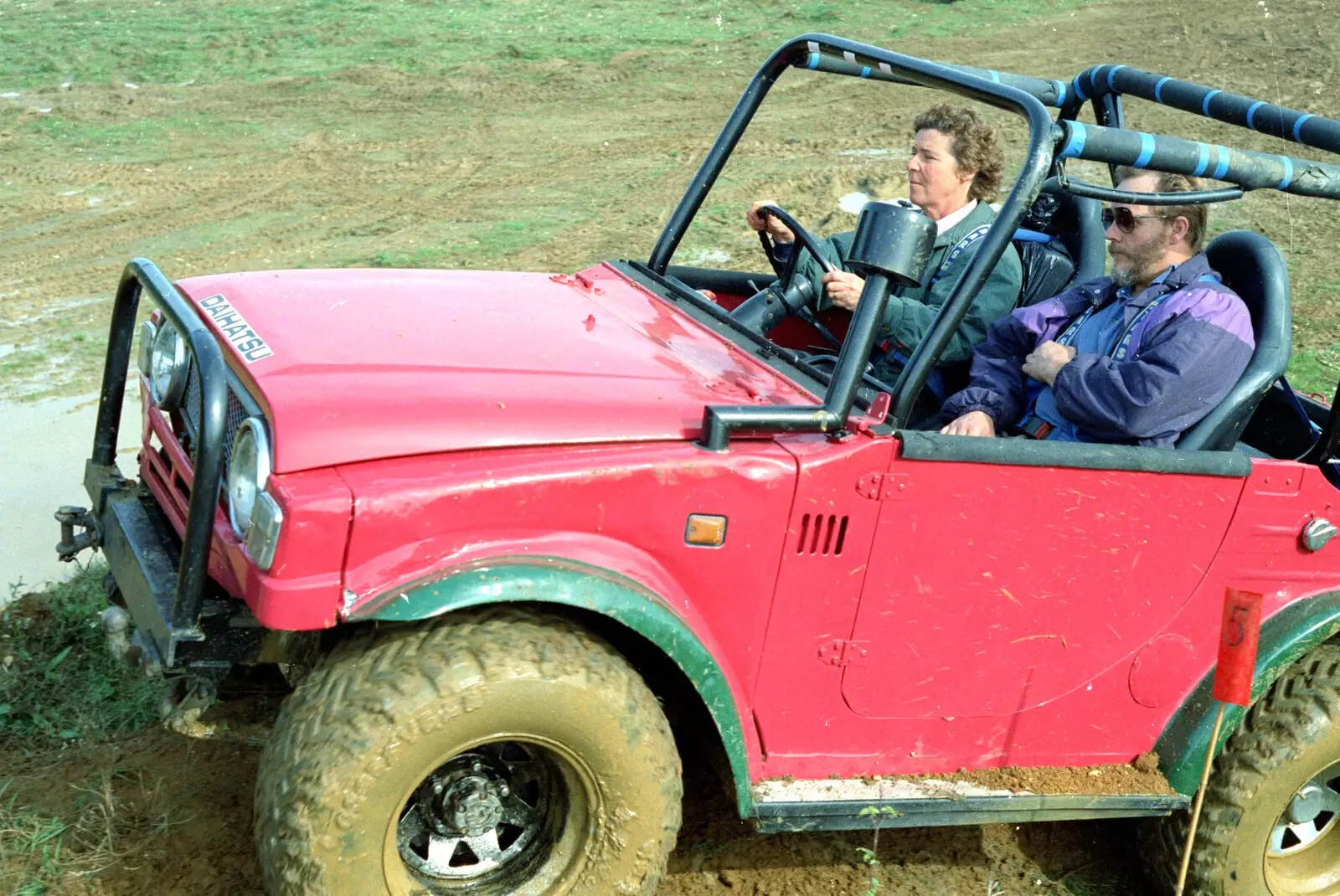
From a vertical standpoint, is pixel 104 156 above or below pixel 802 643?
below

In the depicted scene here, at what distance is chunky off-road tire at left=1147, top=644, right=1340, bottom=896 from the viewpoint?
11.2 feet

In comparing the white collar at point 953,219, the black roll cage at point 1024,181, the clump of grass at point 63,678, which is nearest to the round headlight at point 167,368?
the clump of grass at point 63,678

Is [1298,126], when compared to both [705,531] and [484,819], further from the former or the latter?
[484,819]

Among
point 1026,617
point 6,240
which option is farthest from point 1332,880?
point 6,240

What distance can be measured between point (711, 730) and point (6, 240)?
7.39 m

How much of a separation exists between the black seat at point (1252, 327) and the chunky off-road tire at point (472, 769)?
1.50 meters

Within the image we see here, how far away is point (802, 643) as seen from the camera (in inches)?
118

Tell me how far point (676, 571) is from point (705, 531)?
10 centimetres

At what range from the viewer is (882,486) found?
9.63ft

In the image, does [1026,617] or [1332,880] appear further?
[1332,880]

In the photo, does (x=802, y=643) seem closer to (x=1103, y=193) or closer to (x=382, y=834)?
(x=382, y=834)

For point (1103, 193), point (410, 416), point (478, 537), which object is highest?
point (1103, 193)

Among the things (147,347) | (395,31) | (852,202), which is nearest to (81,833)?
(147,347)

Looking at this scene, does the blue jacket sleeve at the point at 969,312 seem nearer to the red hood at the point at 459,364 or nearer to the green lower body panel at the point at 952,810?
the red hood at the point at 459,364
